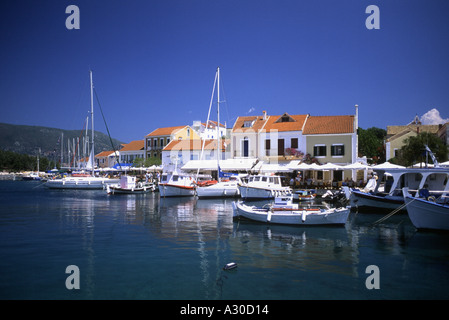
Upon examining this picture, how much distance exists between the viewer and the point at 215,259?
12203 mm

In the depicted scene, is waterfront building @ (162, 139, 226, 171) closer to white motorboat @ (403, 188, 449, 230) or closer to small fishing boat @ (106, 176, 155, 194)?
small fishing boat @ (106, 176, 155, 194)

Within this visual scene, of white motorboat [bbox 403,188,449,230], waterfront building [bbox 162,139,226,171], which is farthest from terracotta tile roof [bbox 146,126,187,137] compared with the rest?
white motorboat [bbox 403,188,449,230]

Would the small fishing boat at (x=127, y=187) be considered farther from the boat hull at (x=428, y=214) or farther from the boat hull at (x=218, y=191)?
the boat hull at (x=428, y=214)

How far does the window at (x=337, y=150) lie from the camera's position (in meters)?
41.5

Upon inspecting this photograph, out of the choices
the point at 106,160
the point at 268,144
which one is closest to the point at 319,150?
the point at 268,144

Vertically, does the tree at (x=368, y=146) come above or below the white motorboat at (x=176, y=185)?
above

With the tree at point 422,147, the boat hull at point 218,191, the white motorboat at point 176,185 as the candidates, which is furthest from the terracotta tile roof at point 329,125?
the white motorboat at point 176,185

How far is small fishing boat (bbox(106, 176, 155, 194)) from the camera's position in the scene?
39750mm

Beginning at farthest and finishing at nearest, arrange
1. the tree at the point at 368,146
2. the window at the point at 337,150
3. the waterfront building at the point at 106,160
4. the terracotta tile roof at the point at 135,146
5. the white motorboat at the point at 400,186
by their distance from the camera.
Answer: the waterfront building at the point at 106,160, the terracotta tile roof at the point at 135,146, the tree at the point at 368,146, the window at the point at 337,150, the white motorboat at the point at 400,186

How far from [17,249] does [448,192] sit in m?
21.3

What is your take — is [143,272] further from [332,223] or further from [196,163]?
[196,163]

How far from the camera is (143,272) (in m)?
10.8

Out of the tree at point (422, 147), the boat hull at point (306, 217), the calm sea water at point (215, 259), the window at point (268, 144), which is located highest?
the window at point (268, 144)
